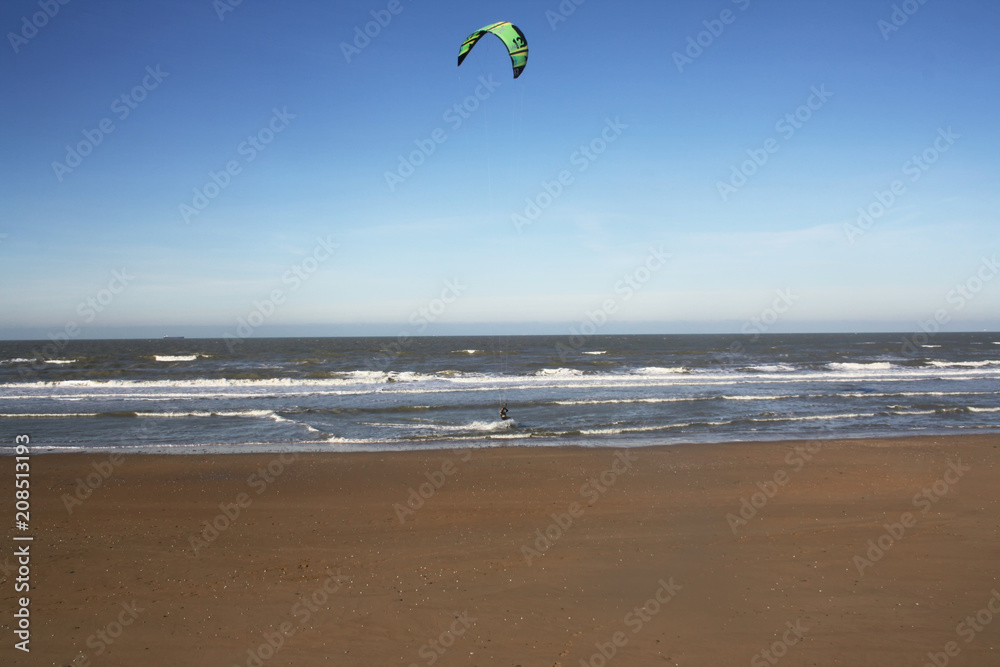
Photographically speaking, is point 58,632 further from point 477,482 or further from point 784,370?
Answer: point 784,370

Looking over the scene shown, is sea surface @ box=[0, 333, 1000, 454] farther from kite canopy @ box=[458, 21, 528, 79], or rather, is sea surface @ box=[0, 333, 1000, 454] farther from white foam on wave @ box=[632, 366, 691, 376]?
kite canopy @ box=[458, 21, 528, 79]

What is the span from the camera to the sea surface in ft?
48.4

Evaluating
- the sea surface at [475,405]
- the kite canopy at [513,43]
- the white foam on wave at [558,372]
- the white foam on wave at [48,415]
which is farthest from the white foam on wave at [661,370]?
the white foam on wave at [48,415]

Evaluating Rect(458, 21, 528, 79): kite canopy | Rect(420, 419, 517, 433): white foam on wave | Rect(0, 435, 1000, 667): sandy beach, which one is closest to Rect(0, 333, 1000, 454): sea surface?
Rect(420, 419, 517, 433): white foam on wave

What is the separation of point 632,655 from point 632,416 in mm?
13356

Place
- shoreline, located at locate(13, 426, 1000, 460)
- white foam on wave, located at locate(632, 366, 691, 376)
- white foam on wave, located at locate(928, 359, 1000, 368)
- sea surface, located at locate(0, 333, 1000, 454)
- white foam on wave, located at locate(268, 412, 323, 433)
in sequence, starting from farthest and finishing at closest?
white foam on wave, located at locate(928, 359, 1000, 368) → white foam on wave, located at locate(632, 366, 691, 376) → white foam on wave, located at locate(268, 412, 323, 433) → sea surface, located at locate(0, 333, 1000, 454) → shoreline, located at locate(13, 426, 1000, 460)

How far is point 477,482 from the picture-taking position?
396 inches

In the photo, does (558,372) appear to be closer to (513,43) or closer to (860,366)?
(860,366)

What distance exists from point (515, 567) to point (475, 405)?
14.2m

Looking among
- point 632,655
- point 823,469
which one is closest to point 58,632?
point 632,655

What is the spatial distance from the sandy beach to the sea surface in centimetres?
397

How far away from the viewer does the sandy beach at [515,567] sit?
16.2 ft

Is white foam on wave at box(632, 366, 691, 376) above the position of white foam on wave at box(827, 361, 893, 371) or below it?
above

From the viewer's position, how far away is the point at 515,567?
6.39 metres
